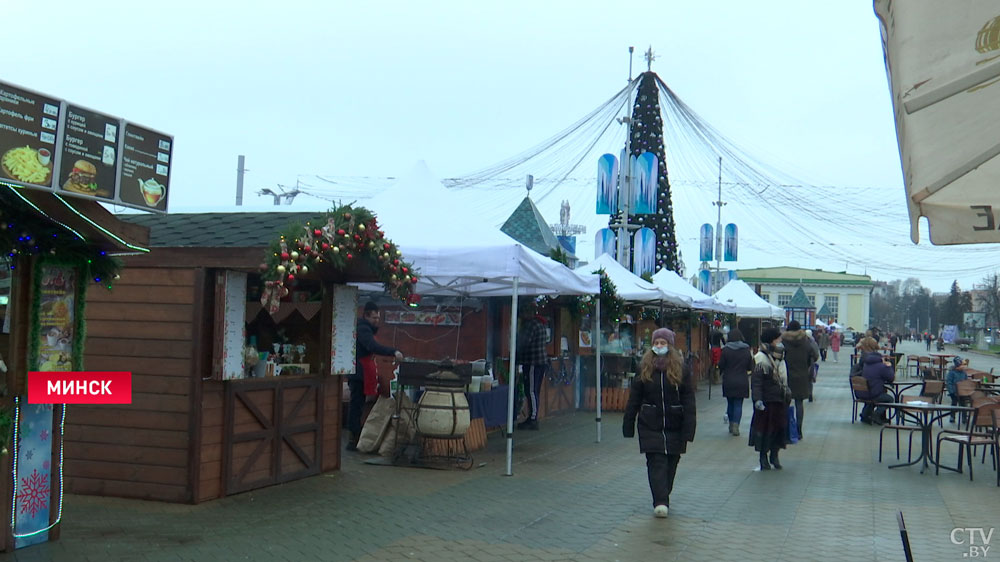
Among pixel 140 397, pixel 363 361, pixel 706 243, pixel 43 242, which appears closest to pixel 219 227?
pixel 140 397

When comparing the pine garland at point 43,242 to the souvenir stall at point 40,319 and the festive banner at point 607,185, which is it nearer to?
the souvenir stall at point 40,319

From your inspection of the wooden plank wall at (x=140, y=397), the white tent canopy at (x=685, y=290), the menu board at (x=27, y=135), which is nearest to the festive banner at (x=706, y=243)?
the white tent canopy at (x=685, y=290)

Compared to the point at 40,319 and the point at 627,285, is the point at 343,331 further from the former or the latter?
the point at 627,285

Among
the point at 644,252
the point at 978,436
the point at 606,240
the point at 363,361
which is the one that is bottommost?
the point at 978,436

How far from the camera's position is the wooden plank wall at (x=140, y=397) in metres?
7.83

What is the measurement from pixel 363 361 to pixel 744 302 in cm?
1865

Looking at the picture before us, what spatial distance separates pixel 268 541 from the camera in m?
6.78

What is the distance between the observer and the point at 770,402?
425 inches

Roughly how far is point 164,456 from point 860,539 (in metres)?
5.91

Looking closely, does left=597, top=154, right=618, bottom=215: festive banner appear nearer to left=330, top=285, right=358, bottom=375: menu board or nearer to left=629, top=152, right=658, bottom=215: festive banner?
left=629, top=152, right=658, bottom=215: festive banner

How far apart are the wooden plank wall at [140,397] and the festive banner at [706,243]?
100 ft

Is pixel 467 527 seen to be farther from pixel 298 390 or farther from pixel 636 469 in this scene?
pixel 636 469

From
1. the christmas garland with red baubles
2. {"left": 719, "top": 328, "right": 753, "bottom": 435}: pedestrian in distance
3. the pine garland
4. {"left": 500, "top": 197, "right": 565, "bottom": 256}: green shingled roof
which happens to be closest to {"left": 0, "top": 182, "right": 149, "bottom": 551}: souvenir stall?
the pine garland

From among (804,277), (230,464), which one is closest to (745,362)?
(230,464)
